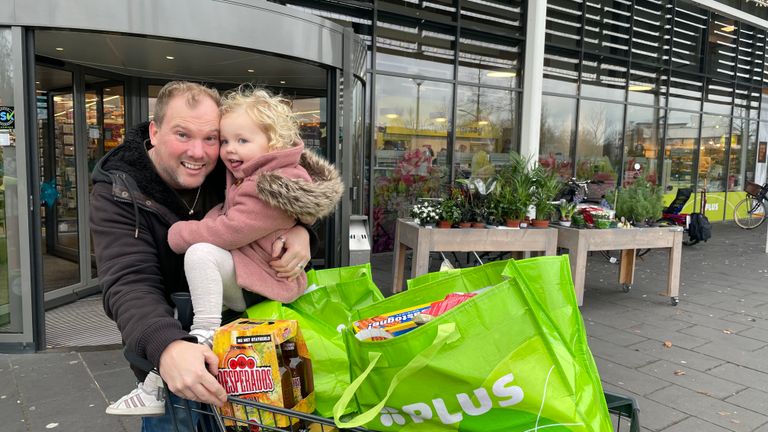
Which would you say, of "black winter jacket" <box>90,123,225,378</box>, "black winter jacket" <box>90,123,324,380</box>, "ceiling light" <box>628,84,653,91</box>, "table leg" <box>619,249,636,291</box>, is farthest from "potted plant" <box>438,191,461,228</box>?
"ceiling light" <box>628,84,653,91</box>

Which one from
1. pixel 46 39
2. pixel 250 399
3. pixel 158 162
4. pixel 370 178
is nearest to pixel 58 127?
pixel 46 39

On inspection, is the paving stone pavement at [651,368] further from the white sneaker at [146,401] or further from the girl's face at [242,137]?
the girl's face at [242,137]

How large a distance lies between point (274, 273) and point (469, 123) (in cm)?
927

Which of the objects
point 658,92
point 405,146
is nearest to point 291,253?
point 405,146

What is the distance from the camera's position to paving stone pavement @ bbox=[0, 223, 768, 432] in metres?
3.57

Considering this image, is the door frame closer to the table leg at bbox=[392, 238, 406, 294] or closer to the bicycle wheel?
the table leg at bbox=[392, 238, 406, 294]

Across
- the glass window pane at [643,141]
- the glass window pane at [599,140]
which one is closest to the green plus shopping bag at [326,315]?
the glass window pane at [599,140]

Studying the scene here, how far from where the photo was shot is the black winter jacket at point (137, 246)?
4.52ft

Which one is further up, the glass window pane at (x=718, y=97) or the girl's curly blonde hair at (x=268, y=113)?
the glass window pane at (x=718, y=97)

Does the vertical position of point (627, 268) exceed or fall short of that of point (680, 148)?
it falls short

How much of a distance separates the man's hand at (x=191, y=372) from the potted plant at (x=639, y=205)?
6.08 meters

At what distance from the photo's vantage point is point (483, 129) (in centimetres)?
1066

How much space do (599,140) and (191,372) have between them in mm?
12577

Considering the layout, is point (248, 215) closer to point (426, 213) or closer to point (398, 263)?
point (426, 213)
